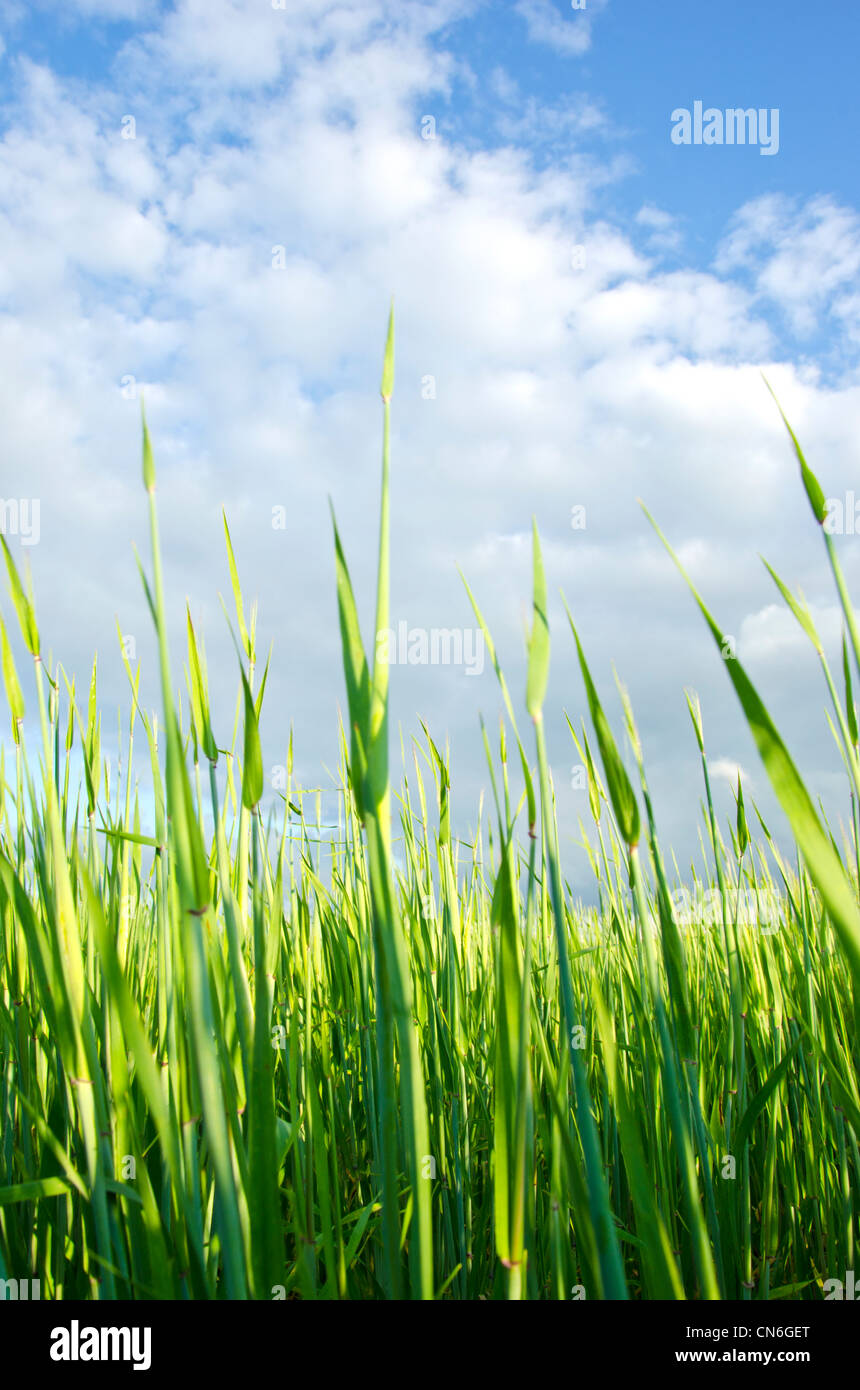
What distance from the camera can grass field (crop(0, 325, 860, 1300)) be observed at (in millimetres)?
494

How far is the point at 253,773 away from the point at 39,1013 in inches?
29.7

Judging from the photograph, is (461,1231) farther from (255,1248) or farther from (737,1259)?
(255,1248)

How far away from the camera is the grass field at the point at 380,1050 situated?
0.49 m

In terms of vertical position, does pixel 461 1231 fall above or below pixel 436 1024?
below

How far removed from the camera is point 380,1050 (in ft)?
1.76

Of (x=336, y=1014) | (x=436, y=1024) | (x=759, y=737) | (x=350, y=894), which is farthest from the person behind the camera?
(x=350, y=894)

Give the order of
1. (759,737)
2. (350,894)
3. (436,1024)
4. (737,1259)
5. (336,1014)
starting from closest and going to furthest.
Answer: (759,737), (737,1259), (436,1024), (336,1014), (350,894)

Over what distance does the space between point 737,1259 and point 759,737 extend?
1.07 meters
